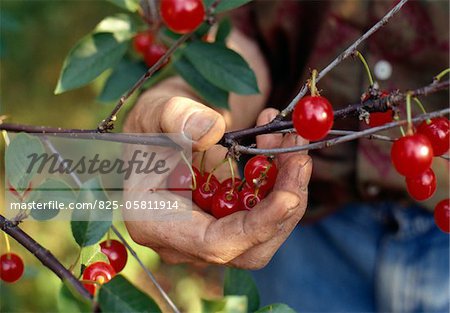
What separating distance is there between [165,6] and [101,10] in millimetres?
2073

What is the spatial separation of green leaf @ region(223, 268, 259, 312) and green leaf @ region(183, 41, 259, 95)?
313mm

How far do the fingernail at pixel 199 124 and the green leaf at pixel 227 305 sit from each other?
0.74ft

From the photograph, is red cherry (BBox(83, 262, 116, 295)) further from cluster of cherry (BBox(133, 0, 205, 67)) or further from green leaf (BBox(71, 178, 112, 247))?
cluster of cherry (BBox(133, 0, 205, 67))

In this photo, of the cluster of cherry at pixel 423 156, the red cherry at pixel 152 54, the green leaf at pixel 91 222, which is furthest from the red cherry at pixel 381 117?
the red cherry at pixel 152 54

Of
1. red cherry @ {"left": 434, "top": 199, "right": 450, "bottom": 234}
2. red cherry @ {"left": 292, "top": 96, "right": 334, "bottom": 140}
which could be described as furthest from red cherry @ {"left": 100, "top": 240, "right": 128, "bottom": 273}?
red cherry @ {"left": 434, "top": 199, "right": 450, "bottom": 234}

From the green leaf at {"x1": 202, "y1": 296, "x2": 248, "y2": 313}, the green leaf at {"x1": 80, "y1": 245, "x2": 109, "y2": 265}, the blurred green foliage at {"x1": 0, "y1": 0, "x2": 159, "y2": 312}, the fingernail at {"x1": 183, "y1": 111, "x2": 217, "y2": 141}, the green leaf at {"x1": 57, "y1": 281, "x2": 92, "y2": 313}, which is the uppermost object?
the blurred green foliage at {"x1": 0, "y1": 0, "x2": 159, "y2": 312}

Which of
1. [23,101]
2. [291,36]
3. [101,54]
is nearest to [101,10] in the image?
[23,101]

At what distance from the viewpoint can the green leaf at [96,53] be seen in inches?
41.6

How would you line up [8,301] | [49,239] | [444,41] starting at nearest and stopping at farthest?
[444,41]
[8,301]
[49,239]

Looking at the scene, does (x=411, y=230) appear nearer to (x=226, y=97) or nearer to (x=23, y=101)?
(x=226, y=97)

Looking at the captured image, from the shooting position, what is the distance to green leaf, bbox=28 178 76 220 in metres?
0.78

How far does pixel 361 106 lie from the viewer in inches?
29.5

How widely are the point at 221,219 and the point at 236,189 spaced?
0.05 meters

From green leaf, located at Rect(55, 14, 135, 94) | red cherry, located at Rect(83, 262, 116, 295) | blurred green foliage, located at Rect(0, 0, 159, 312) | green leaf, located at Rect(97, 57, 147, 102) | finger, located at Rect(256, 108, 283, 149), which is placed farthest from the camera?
blurred green foliage, located at Rect(0, 0, 159, 312)
